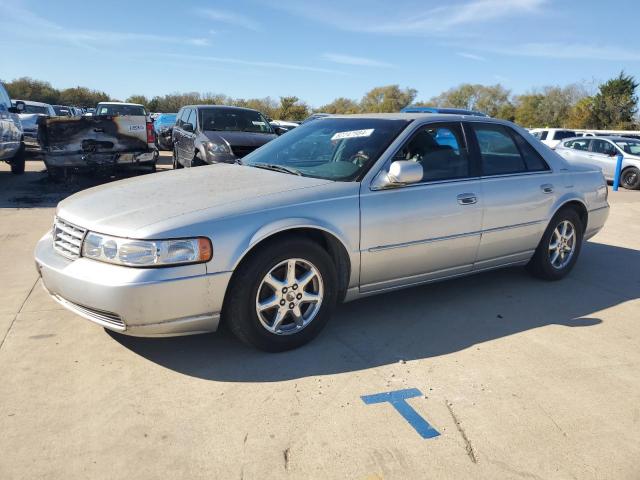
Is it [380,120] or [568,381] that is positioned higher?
[380,120]

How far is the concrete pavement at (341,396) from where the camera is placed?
2350 millimetres

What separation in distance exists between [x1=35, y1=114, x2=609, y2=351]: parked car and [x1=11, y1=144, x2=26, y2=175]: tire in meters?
8.81

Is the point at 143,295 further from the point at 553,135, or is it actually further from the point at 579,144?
the point at 553,135

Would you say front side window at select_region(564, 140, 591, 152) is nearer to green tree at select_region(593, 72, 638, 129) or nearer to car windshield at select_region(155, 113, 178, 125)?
car windshield at select_region(155, 113, 178, 125)

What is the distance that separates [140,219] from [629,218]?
888 centimetres

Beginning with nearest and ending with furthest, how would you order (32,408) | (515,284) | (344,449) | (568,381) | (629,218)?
1. (344,449)
2. (32,408)
3. (568,381)
4. (515,284)
5. (629,218)

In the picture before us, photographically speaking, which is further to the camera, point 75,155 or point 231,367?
point 75,155

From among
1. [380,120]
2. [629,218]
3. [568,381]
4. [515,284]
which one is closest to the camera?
[568,381]

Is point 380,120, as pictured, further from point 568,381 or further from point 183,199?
point 568,381

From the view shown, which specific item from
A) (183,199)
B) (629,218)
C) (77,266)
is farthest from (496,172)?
(629,218)

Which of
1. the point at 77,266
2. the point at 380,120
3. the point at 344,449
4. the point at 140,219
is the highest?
the point at 380,120

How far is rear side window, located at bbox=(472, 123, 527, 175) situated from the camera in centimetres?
435

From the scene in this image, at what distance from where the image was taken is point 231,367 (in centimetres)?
316

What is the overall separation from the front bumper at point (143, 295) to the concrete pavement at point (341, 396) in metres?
0.34
